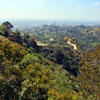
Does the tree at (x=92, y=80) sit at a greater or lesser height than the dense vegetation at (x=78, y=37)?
greater

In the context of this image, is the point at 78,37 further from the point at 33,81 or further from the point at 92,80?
the point at 33,81

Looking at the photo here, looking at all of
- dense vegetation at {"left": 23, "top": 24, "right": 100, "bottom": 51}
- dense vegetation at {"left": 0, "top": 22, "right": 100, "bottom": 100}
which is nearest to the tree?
dense vegetation at {"left": 0, "top": 22, "right": 100, "bottom": 100}

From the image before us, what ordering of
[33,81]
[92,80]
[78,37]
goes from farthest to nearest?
[78,37] → [92,80] → [33,81]

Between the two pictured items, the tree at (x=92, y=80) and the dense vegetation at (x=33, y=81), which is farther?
the tree at (x=92, y=80)

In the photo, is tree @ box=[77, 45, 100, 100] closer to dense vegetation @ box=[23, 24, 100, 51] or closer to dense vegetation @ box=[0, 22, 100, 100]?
dense vegetation @ box=[0, 22, 100, 100]

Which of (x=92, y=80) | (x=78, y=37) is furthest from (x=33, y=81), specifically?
(x=78, y=37)

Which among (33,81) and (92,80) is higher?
(33,81)

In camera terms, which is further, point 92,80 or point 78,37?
point 78,37

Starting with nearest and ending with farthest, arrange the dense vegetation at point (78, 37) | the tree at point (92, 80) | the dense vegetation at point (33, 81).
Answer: the dense vegetation at point (33, 81) → the tree at point (92, 80) → the dense vegetation at point (78, 37)

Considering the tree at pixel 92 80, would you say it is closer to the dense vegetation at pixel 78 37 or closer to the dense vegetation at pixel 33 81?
the dense vegetation at pixel 33 81

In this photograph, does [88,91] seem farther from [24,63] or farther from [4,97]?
[4,97]

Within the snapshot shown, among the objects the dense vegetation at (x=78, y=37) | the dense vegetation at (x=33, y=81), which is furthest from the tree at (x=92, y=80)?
the dense vegetation at (x=78, y=37)

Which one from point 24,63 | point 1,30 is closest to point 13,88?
point 24,63
